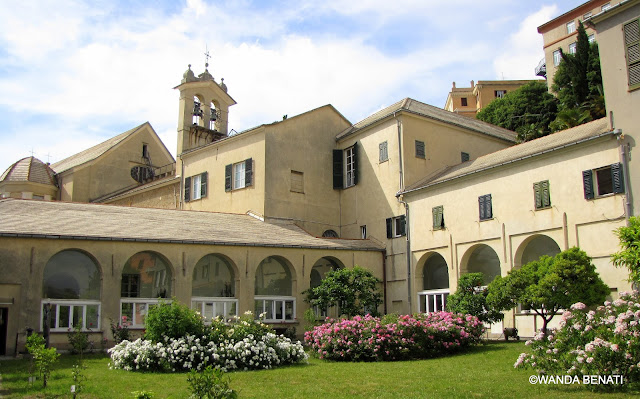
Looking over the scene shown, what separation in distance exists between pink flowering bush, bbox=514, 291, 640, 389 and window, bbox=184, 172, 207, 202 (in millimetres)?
27092

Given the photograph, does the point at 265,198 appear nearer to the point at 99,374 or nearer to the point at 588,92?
the point at 99,374

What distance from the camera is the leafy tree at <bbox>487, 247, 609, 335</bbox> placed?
64.0 ft

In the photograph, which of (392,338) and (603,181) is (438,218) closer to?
(603,181)

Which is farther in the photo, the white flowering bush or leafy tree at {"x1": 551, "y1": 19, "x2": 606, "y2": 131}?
leafy tree at {"x1": 551, "y1": 19, "x2": 606, "y2": 131}

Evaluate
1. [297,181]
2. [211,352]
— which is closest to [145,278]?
[297,181]

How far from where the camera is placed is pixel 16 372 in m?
16.5

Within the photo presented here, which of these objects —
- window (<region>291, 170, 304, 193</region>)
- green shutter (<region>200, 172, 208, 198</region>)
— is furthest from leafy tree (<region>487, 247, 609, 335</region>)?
green shutter (<region>200, 172, 208, 198</region>)

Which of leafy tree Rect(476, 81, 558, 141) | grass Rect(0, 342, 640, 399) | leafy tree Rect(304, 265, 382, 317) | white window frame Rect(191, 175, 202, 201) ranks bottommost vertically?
grass Rect(0, 342, 640, 399)

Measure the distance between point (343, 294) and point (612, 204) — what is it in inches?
457

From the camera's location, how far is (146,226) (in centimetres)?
2608

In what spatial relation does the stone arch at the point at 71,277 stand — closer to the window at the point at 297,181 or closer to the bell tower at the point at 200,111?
the window at the point at 297,181

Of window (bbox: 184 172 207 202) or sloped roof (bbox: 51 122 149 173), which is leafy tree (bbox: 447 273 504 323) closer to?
window (bbox: 184 172 207 202)

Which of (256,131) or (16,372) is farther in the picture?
(256,131)

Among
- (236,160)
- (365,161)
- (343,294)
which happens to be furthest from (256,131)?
(343,294)
